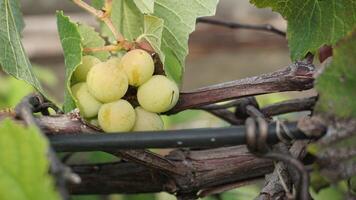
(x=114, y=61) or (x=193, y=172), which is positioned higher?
(x=114, y=61)

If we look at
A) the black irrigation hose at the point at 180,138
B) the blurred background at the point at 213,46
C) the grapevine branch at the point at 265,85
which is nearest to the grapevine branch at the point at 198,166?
the grapevine branch at the point at 265,85

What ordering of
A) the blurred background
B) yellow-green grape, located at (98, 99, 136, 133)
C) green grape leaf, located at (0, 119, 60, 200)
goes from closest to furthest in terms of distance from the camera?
green grape leaf, located at (0, 119, 60, 200) → yellow-green grape, located at (98, 99, 136, 133) → the blurred background

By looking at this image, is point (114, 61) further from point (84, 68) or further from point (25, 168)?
point (25, 168)

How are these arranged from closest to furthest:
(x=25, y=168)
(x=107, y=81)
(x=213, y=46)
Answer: (x=25, y=168) → (x=107, y=81) → (x=213, y=46)

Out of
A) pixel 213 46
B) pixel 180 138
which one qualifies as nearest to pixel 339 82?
pixel 180 138

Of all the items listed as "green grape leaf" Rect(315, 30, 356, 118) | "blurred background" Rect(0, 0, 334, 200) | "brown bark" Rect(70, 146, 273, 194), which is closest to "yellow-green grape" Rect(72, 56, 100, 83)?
"brown bark" Rect(70, 146, 273, 194)

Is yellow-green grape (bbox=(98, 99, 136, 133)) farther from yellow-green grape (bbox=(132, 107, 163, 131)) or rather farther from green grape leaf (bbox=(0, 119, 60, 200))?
green grape leaf (bbox=(0, 119, 60, 200))

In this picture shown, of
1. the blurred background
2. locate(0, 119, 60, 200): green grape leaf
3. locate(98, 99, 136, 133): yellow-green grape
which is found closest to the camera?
locate(0, 119, 60, 200): green grape leaf

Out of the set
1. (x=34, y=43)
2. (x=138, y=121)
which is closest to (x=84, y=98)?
(x=138, y=121)
